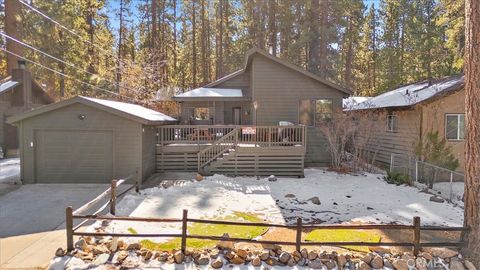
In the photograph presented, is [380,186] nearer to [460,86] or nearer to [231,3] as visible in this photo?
[460,86]

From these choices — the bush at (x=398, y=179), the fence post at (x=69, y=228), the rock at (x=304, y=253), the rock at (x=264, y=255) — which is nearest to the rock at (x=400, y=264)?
the rock at (x=304, y=253)

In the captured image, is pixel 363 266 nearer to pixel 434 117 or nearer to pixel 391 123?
pixel 434 117

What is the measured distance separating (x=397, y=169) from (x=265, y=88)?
21.9 ft

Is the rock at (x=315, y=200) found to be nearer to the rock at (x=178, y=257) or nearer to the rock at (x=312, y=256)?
the rock at (x=312, y=256)

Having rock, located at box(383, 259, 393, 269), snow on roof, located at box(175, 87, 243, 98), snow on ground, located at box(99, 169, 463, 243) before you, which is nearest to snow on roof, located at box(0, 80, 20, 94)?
snow on roof, located at box(175, 87, 243, 98)

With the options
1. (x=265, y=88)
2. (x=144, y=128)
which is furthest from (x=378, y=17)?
(x=144, y=128)

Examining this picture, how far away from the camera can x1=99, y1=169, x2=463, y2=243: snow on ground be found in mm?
7633

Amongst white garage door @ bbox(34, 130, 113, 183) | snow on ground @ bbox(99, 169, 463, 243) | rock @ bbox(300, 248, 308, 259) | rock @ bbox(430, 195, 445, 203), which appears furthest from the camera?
white garage door @ bbox(34, 130, 113, 183)

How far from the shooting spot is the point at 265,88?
14.9 m

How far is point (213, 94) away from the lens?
15.6m

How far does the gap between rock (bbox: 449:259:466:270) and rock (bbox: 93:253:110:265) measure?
221 inches

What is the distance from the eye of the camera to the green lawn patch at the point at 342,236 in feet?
20.7

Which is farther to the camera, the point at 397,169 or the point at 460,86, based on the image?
the point at 397,169

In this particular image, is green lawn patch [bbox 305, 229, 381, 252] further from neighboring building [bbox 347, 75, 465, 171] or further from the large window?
the large window
